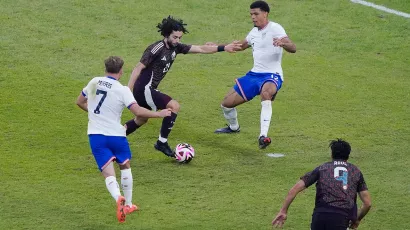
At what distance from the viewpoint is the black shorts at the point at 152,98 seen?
15742mm

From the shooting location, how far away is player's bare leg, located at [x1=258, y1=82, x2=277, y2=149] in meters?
16.0

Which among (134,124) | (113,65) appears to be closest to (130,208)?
(113,65)

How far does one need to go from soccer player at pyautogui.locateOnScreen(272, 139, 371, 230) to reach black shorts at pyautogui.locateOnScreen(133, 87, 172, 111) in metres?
5.02

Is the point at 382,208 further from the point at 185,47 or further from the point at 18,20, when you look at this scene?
the point at 18,20

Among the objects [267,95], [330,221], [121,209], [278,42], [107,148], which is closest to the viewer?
[330,221]

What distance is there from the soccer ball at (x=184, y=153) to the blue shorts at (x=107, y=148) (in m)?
2.33

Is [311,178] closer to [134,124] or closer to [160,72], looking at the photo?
[160,72]

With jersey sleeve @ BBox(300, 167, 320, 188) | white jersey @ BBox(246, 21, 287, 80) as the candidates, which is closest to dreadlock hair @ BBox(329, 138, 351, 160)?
jersey sleeve @ BBox(300, 167, 320, 188)

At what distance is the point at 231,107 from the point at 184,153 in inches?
79.7

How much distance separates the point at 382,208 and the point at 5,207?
5379mm

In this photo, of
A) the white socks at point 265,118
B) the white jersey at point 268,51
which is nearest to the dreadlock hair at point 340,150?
the white socks at point 265,118

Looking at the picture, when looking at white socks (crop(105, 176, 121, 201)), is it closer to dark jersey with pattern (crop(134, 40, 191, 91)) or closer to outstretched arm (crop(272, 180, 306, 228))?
outstretched arm (crop(272, 180, 306, 228))

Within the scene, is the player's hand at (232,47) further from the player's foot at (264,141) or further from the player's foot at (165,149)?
the player's foot at (165,149)

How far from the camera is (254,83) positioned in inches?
Answer: 661
